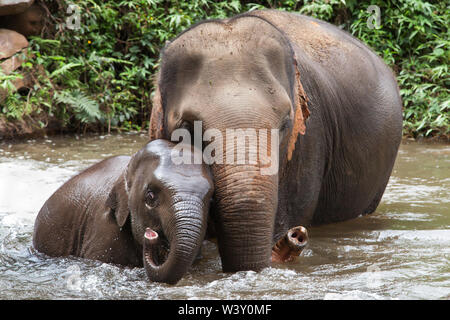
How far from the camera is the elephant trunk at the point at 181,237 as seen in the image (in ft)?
13.6

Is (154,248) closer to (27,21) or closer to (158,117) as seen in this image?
(158,117)

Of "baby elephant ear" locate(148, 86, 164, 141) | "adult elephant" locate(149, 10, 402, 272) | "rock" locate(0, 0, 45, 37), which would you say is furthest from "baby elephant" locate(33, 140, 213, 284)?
"rock" locate(0, 0, 45, 37)

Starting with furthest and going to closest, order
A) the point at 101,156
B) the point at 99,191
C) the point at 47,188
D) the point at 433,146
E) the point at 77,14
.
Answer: the point at 77,14
the point at 433,146
the point at 101,156
the point at 47,188
the point at 99,191

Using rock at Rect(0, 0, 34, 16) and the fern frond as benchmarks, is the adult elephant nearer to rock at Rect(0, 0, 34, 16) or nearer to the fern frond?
the fern frond

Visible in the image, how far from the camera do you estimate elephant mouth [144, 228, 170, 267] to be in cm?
433

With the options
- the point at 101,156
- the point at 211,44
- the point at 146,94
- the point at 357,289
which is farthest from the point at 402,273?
the point at 146,94

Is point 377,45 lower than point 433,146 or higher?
higher

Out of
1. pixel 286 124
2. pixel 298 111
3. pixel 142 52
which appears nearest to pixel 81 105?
pixel 142 52

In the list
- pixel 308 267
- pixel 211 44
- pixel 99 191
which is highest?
pixel 211 44

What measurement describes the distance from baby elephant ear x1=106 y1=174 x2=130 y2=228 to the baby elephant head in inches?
2.0

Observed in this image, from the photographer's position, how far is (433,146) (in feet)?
37.7

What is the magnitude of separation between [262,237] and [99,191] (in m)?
1.58
